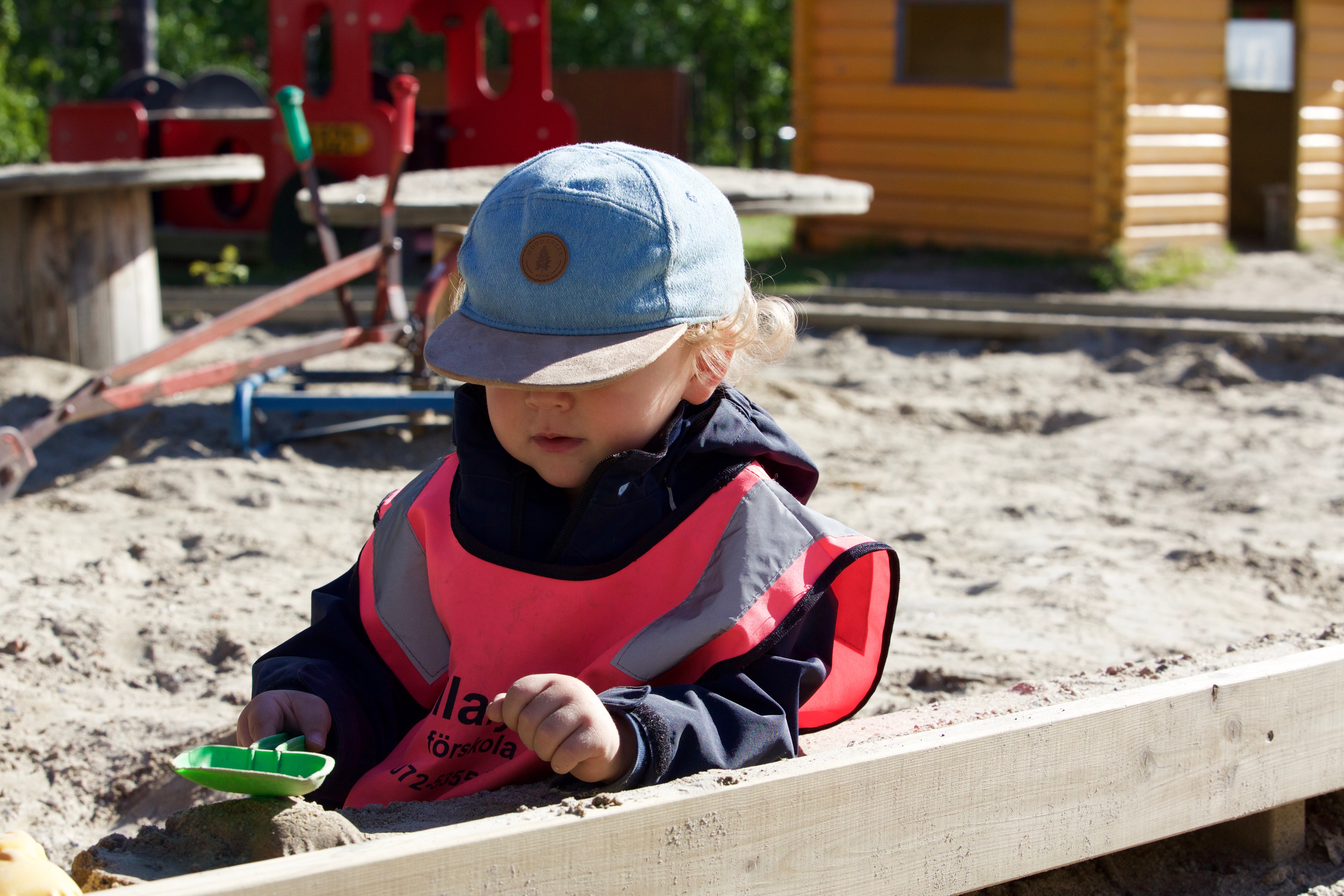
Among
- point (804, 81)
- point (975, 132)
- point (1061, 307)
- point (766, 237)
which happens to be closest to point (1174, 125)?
point (975, 132)

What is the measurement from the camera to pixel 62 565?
11.4 ft

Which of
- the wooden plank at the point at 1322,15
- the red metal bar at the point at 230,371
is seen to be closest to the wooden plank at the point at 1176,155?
the wooden plank at the point at 1322,15

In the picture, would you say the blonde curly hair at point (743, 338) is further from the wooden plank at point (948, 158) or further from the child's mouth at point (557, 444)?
the wooden plank at point (948, 158)

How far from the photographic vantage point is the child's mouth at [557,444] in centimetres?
166

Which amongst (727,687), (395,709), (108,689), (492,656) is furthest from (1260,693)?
(108,689)

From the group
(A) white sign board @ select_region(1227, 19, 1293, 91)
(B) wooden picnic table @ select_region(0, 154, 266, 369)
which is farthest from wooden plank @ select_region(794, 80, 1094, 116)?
(B) wooden picnic table @ select_region(0, 154, 266, 369)

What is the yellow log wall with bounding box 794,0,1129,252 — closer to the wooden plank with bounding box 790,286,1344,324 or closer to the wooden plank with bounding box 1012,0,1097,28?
the wooden plank with bounding box 1012,0,1097,28

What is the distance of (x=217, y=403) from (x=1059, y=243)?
6729 millimetres

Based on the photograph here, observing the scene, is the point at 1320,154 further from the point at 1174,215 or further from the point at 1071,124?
the point at 1071,124

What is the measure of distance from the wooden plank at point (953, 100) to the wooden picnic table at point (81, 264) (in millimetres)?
6086

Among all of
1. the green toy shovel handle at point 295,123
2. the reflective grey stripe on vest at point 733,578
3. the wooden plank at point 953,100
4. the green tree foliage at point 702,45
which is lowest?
the reflective grey stripe on vest at point 733,578

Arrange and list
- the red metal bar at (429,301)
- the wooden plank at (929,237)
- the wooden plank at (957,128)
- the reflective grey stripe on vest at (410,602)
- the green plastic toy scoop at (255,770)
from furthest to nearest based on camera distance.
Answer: the wooden plank at (929,237), the wooden plank at (957,128), the red metal bar at (429,301), the reflective grey stripe on vest at (410,602), the green plastic toy scoop at (255,770)

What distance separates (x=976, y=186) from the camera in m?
10.4

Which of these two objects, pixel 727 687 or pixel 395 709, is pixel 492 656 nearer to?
pixel 395 709
